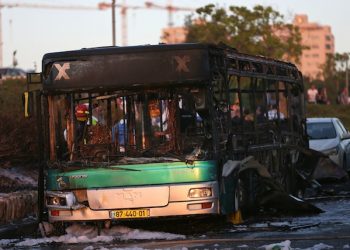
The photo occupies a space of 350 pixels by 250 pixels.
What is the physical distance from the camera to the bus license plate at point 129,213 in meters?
12.7

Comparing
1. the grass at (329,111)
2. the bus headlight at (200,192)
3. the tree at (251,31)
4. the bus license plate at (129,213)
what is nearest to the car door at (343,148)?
the bus headlight at (200,192)

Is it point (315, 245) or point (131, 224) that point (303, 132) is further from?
point (315, 245)

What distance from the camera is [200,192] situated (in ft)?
41.5

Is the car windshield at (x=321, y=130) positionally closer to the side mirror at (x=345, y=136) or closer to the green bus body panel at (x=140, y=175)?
the side mirror at (x=345, y=136)

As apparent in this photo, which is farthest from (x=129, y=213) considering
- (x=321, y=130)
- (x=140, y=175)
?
(x=321, y=130)

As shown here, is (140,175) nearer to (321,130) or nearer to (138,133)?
(138,133)

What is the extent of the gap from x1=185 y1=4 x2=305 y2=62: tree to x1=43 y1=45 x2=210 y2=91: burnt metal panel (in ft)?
178

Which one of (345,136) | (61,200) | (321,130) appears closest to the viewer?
(61,200)

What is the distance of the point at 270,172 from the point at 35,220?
13.3ft

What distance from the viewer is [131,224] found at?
46.5ft

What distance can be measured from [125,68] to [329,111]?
42.1m

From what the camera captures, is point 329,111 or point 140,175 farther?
point 329,111

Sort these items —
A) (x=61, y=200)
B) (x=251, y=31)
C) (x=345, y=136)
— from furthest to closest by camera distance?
(x=251, y=31) < (x=345, y=136) < (x=61, y=200)

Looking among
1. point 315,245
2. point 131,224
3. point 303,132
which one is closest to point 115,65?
point 131,224
